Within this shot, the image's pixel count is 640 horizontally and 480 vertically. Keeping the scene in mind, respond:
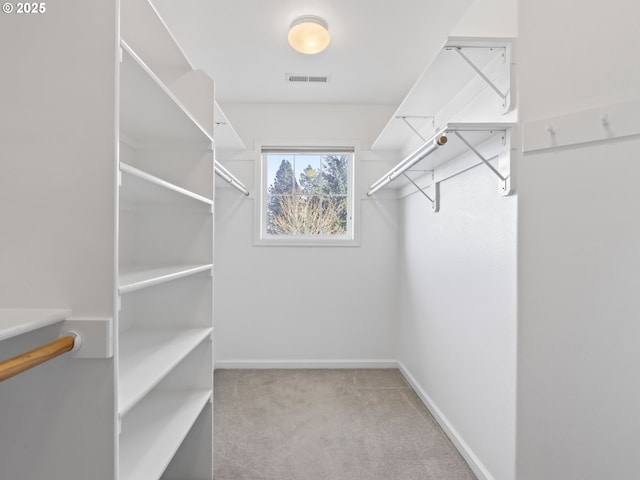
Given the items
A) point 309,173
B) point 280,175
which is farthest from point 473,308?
point 280,175

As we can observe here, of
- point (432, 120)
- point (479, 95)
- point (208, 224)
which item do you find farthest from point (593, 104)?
point (208, 224)

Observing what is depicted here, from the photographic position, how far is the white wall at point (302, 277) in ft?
9.91

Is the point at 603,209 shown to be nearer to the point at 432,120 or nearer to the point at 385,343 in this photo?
the point at 432,120

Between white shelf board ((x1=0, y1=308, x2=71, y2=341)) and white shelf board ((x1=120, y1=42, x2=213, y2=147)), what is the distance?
69 centimetres

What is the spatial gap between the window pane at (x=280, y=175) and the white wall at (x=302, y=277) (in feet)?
0.56

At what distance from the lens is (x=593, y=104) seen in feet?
3.81

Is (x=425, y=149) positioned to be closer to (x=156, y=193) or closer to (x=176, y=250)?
(x=156, y=193)

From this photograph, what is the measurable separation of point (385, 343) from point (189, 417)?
2009mm

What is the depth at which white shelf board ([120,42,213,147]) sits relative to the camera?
1005 millimetres

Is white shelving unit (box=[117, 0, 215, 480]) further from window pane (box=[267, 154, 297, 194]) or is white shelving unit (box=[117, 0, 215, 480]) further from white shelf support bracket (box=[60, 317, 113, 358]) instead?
window pane (box=[267, 154, 297, 194])

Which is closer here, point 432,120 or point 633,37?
point 633,37

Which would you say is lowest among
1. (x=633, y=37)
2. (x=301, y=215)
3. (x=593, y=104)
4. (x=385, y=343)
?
(x=385, y=343)

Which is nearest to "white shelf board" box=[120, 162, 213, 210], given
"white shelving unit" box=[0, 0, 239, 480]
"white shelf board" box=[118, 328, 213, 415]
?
"white shelving unit" box=[0, 0, 239, 480]

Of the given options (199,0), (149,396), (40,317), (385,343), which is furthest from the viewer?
(385,343)
